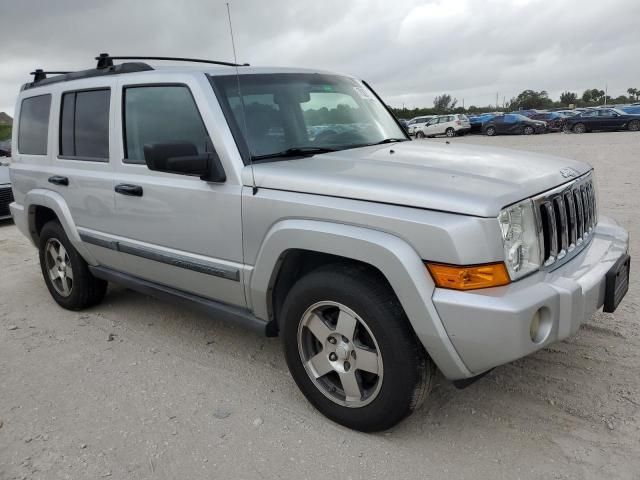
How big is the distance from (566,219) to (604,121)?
28.1 meters

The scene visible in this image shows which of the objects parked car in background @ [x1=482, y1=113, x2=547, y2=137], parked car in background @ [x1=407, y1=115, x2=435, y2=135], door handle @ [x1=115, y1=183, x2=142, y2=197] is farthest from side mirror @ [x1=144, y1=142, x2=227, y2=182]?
parked car in background @ [x1=407, y1=115, x2=435, y2=135]

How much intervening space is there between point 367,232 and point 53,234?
333cm

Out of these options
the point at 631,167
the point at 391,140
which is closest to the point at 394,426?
the point at 391,140

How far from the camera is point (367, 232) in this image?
8.29 feet

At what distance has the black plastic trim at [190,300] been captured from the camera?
3242 millimetres

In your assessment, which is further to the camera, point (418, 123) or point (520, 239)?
point (418, 123)

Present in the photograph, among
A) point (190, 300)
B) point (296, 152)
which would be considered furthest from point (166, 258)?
point (296, 152)

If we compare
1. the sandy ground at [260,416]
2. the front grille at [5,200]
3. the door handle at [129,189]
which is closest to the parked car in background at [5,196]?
the front grille at [5,200]

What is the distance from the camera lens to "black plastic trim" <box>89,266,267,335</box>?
3242 millimetres

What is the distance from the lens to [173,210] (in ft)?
11.2

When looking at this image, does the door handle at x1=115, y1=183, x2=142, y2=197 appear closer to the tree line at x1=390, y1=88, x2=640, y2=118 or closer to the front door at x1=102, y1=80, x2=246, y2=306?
the front door at x1=102, y1=80, x2=246, y2=306

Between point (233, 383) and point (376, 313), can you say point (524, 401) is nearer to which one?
point (376, 313)

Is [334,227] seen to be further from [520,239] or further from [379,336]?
[520,239]

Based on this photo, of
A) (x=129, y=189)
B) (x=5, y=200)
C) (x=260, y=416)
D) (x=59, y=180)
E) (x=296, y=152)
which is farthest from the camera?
(x=5, y=200)
